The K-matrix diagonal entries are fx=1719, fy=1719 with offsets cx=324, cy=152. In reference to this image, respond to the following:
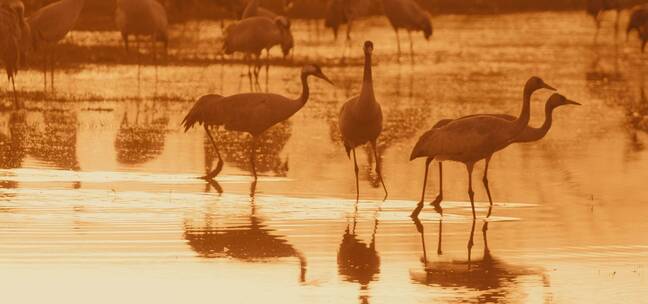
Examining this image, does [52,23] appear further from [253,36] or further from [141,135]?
[141,135]

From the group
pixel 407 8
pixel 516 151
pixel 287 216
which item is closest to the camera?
pixel 287 216

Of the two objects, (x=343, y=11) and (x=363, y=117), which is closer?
(x=363, y=117)

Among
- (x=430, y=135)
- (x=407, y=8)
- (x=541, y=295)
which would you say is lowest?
(x=541, y=295)

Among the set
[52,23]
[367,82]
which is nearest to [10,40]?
[52,23]

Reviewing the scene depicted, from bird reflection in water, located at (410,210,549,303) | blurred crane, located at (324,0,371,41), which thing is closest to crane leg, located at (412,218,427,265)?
bird reflection in water, located at (410,210,549,303)

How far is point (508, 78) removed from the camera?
2486 cm

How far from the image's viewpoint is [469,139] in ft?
41.8

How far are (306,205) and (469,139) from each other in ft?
4.32

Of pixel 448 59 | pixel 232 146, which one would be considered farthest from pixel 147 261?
pixel 448 59

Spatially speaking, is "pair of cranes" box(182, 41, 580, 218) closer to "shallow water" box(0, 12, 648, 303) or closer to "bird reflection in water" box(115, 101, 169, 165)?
"shallow water" box(0, 12, 648, 303)

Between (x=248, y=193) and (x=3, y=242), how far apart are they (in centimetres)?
317

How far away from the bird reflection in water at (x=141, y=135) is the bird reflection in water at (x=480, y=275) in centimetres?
524

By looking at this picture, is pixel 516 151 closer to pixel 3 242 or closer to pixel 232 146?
pixel 232 146

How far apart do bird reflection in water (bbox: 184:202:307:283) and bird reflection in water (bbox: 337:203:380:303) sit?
261 millimetres
